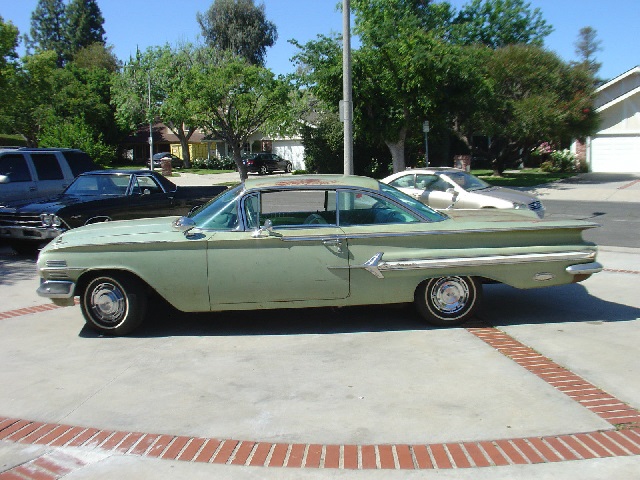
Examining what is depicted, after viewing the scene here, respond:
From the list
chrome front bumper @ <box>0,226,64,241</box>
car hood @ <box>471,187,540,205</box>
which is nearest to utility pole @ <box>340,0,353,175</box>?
car hood @ <box>471,187,540,205</box>

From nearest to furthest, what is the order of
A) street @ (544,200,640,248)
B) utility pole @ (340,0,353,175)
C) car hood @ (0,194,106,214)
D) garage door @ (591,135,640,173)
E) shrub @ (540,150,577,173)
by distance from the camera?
car hood @ (0,194,106,214), street @ (544,200,640,248), utility pole @ (340,0,353,175), garage door @ (591,135,640,173), shrub @ (540,150,577,173)

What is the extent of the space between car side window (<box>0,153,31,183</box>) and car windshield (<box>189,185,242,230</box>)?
789 centimetres

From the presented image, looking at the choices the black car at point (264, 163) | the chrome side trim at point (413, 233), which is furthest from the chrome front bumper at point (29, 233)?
the black car at point (264, 163)

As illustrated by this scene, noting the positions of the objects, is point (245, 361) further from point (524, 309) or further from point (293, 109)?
point (293, 109)

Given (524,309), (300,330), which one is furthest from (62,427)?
(524,309)

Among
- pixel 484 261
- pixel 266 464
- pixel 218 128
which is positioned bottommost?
pixel 266 464

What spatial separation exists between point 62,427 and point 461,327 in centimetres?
394

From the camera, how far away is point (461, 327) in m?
6.79

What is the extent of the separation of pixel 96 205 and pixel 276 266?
5.73 meters

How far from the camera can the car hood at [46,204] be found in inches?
449

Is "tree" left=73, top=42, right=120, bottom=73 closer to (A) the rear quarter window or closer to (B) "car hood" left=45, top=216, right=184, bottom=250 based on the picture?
(A) the rear quarter window

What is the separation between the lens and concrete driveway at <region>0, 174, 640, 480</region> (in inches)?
160

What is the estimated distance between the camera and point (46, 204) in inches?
461

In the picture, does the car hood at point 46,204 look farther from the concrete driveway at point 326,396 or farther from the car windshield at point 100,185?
the concrete driveway at point 326,396
